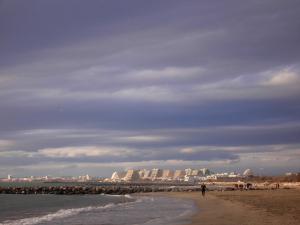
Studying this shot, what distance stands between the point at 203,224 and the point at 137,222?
4291 millimetres

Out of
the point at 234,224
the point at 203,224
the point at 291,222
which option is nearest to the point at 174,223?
the point at 203,224

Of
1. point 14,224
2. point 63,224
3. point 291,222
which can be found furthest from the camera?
point 14,224

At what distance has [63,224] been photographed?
2592cm

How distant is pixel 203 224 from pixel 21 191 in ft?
254

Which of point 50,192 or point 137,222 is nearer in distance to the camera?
point 137,222

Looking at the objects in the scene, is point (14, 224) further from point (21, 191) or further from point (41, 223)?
point (21, 191)

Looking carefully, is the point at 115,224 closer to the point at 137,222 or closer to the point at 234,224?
the point at 137,222

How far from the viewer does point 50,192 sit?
90562 mm

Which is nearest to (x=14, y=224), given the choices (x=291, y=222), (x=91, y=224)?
(x=91, y=224)

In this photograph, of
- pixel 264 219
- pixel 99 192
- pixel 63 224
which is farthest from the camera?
pixel 99 192

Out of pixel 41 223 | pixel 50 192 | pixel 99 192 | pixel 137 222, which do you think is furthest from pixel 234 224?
pixel 50 192

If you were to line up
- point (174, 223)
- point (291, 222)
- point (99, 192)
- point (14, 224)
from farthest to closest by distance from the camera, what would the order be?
point (99, 192), point (14, 224), point (174, 223), point (291, 222)

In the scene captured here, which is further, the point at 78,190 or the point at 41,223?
the point at 78,190

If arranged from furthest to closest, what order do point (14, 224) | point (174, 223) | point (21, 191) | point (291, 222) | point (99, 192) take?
point (21, 191), point (99, 192), point (14, 224), point (174, 223), point (291, 222)
